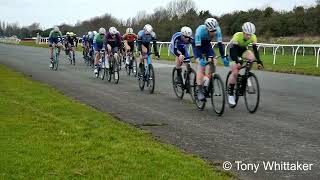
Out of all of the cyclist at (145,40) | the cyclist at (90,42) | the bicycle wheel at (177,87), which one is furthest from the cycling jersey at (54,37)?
the bicycle wheel at (177,87)

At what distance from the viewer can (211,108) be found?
12.5m

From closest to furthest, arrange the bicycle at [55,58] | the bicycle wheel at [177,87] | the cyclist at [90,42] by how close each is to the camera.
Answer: the bicycle wheel at [177,87] → the bicycle at [55,58] → the cyclist at [90,42]

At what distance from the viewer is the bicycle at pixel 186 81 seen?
13.4m

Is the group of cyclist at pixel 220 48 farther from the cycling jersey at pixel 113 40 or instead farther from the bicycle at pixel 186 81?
the cycling jersey at pixel 113 40

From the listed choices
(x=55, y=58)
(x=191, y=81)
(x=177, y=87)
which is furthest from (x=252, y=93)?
(x=55, y=58)

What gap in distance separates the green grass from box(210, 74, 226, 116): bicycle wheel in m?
2.18

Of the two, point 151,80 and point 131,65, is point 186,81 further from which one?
point 131,65

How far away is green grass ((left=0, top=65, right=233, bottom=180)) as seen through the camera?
6465mm

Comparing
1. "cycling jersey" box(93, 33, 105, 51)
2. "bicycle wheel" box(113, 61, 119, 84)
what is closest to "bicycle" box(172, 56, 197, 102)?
"bicycle wheel" box(113, 61, 119, 84)

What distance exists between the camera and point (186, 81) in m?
13.8

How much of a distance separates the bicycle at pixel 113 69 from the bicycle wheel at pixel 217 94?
7.60 m

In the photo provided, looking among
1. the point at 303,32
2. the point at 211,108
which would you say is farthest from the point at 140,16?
the point at 211,108

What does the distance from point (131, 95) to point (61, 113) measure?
164 inches

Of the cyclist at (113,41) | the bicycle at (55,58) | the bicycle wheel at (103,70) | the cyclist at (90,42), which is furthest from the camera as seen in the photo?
the cyclist at (90,42)
